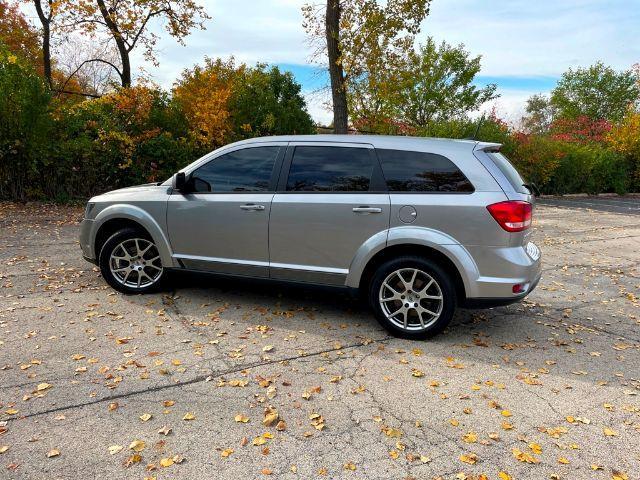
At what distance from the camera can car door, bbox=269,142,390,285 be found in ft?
14.3

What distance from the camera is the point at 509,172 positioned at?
4.27m

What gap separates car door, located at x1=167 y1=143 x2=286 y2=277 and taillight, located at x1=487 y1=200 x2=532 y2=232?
6.81 feet

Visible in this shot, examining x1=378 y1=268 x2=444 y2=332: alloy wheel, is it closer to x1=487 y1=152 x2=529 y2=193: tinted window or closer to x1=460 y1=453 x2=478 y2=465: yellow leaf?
x1=487 y1=152 x2=529 y2=193: tinted window

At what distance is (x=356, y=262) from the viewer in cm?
438

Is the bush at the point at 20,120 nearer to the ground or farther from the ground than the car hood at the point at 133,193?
farther from the ground

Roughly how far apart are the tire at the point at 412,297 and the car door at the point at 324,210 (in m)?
0.34

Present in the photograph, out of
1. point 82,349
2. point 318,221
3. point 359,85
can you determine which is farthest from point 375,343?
point 359,85

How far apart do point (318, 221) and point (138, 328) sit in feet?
6.38

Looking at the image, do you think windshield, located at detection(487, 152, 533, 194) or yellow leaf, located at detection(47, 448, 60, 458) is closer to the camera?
yellow leaf, located at detection(47, 448, 60, 458)

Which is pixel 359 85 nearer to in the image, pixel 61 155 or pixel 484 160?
pixel 61 155

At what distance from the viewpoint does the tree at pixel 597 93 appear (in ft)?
153

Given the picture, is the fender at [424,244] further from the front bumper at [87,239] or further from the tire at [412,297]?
the front bumper at [87,239]

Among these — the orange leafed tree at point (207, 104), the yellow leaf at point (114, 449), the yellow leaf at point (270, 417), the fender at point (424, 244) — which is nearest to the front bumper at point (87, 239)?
the fender at point (424, 244)

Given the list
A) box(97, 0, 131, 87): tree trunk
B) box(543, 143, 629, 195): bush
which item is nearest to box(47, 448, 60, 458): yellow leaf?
box(97, 0, 131, 87): tree trunk
